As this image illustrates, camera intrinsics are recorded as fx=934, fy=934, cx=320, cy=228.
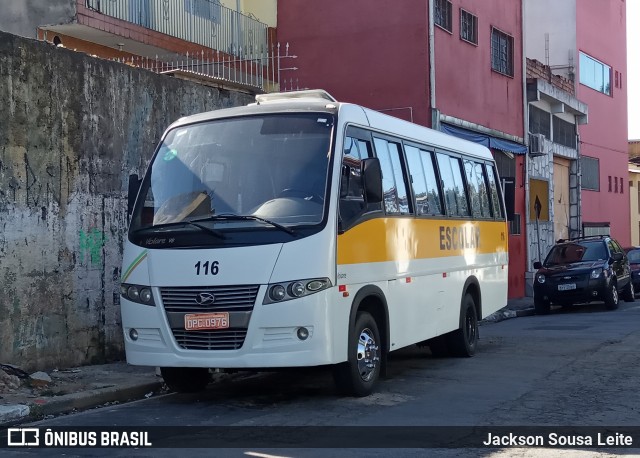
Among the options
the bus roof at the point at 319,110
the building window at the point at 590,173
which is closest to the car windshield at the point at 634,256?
the building window at the point at 590,173

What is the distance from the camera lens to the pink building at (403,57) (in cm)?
2120

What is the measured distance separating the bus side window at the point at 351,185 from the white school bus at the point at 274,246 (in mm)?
21

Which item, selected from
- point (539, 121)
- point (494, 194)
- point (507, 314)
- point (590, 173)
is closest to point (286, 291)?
point (494, 194)

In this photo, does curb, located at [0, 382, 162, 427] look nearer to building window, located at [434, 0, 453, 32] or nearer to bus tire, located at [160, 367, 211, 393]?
bus tire, located at [160, 367, 211, 393]

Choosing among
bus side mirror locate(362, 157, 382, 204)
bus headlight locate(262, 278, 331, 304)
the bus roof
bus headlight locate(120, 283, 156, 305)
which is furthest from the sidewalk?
bus side mirror locate(362, 157, 382, 204)

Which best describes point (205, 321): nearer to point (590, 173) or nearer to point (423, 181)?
point (423, 181)

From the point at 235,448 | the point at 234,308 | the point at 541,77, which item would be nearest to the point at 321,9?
the point at 541,77

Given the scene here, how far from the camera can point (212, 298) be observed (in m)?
8.72

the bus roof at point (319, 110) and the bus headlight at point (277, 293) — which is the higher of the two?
the bus roof at point (319, 110)

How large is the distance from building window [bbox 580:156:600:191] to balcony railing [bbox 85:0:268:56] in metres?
17.7

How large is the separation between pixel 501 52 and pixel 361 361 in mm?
18823

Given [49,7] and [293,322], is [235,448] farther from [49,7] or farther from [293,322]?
[49,7]

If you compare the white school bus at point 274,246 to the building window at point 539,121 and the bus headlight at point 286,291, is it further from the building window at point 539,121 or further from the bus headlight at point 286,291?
the building window at point 539,121

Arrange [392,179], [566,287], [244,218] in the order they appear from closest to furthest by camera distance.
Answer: [244,218] < [392,179] < [566,287]
